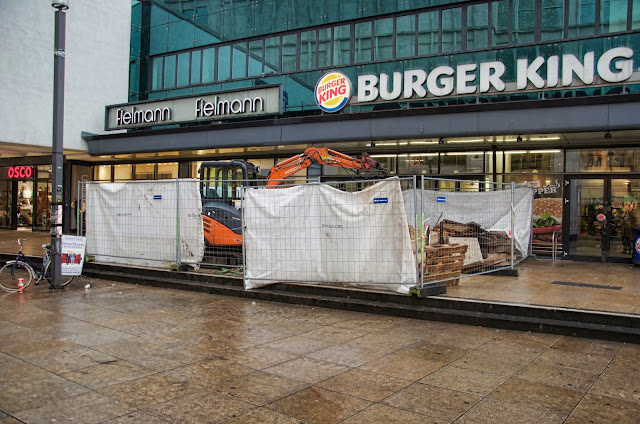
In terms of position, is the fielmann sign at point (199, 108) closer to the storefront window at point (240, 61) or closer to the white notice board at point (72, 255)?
the storefront window at point (240, 61)

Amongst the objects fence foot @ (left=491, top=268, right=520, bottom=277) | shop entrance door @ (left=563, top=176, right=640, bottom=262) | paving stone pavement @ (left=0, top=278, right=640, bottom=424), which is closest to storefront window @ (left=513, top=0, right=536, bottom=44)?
shop entrance door @ (left=563, top=176, right=640, bottom=262)

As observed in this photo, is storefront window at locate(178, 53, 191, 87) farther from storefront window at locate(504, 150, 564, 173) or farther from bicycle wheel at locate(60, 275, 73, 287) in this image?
storefront window at locate(504, 150, 564, 173)

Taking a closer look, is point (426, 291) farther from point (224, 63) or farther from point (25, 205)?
point (25, 205)

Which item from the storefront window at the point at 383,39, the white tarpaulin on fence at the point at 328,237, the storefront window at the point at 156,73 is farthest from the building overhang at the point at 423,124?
the white tarpaulin on fence at the point at 328,237

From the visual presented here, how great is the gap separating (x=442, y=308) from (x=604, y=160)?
889 cm

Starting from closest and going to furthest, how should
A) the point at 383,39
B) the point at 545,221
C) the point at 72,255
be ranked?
the point at 72,255, the point at 545,221, the point at 383,39

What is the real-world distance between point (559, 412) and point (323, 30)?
15.6 m

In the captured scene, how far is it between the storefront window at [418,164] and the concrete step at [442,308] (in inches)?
325

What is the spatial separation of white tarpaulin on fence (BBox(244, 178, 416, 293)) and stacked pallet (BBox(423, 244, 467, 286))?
0.54 metres

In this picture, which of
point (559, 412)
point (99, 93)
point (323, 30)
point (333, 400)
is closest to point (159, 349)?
point (333, 400)

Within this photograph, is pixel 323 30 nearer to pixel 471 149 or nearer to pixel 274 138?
pixel 274 138

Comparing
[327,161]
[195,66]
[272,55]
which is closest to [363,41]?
[272,55]

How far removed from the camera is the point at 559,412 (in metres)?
4.58

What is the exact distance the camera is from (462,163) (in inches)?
634
